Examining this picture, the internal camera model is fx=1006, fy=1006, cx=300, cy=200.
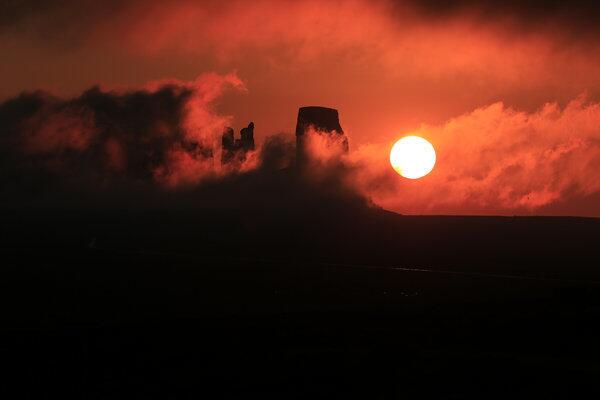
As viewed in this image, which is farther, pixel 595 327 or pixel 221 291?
pixel 221 291

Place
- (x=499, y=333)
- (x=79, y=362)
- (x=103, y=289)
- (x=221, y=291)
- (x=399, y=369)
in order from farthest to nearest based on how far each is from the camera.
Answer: (x=103, y=289) < (x=221, y=291) < (x=499, y=333) < (x=79, y=362) < (x=399, y=369)

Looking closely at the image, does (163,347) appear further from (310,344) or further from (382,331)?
(382,331)

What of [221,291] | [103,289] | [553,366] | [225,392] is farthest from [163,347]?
[103,289]

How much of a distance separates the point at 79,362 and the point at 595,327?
33421 millimetres

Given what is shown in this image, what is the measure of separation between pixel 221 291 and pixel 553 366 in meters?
62.9

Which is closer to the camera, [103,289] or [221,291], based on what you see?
[221,291]

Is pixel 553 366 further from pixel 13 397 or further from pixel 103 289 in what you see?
pixel 103 289

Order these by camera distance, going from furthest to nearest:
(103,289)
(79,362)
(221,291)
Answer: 1. (103,289)
2. (221,291)
3. (79,362)

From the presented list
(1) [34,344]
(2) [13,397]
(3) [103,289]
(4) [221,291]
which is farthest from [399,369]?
(3) [103,289]

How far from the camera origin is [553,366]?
47688 millimetres

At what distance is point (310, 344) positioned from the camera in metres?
55.7

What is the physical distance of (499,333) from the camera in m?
61.1

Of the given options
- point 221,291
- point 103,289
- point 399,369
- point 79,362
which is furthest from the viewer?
point 103,289

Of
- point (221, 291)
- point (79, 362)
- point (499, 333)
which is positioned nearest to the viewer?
point (79, 362)
